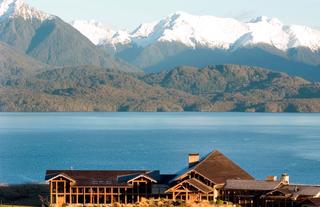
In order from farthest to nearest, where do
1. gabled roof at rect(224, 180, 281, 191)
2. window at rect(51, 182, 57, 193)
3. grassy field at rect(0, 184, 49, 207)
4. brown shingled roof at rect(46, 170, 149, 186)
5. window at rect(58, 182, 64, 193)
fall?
1. grassy field at rect(0, 184, 49, 207)
2. window at rect(51, 182, 57, 193)
3. window at rect(58, 182, 64, 193)
4. brown shingled roof at rect(46, 170, 149, 186)
5. gabled roof at rect(224, 180, 281, 191)

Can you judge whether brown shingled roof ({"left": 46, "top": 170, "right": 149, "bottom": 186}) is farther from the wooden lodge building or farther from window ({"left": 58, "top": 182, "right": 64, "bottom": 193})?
window ({"left": 58, "top": 182, "right": 64, "bottom": 193})

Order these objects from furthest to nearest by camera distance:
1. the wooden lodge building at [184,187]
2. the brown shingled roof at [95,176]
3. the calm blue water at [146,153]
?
the calm blue water at [146,153]
the brown shingled roof at [95,176]
the wooden lodge building at [184,187]

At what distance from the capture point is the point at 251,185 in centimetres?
6475

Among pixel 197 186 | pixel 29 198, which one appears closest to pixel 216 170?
pixel 197 186

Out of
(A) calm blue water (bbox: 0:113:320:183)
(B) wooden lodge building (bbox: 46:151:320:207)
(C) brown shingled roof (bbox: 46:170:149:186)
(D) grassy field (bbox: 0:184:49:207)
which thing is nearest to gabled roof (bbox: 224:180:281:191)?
(B) wooden lodge building (bbox: 46:151:320:207)

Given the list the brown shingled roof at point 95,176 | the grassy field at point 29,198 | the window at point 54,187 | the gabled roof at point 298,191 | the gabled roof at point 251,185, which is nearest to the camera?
the grassy field at point 29,198

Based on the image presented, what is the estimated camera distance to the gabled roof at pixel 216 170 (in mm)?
66250

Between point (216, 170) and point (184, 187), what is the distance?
4.16 meters

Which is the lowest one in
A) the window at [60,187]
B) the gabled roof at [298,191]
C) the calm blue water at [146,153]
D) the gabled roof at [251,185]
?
the gabled roof at [298,191]

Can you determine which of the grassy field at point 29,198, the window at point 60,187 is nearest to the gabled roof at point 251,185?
the grassy field at point 29,198

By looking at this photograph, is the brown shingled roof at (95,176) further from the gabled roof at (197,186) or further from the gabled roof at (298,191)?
the gabled roof at (298,191)

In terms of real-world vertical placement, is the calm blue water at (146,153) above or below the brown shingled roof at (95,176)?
above

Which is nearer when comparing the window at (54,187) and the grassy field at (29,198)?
the grassy field at (29,198)

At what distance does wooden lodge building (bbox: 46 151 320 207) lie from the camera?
63.8m
